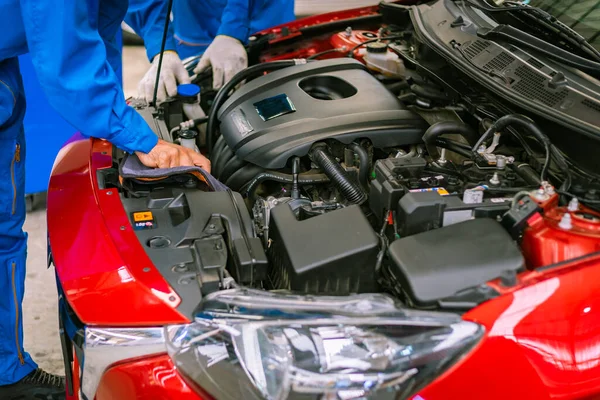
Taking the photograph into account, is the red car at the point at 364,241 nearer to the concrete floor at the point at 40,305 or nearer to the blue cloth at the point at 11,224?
the blue cloth at the point at 11,224

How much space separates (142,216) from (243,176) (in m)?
0.38

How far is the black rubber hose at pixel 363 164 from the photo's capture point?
5.30 feet

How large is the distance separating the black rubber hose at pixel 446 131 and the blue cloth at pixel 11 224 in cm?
122

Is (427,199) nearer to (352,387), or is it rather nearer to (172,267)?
(352,387)

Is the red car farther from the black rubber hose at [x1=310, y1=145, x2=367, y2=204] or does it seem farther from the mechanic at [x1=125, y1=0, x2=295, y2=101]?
the mechanic at [x1=125, y1=0, x2=295, y2=101]

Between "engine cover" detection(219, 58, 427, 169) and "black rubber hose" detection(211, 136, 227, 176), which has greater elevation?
"engine cover" detection(219, 58, 427, 169)

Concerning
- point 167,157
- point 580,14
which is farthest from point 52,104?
point 580,14

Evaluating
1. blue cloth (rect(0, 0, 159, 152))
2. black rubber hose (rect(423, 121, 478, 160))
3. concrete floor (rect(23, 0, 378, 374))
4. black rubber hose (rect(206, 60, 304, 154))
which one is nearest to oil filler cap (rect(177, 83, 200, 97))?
black rubber hose (rect(206, 60, 304, 154))

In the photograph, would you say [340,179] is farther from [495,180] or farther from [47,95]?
[47,95]

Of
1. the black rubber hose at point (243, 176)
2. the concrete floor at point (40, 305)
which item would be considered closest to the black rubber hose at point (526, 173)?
the black rubber hose at point (243, 176)

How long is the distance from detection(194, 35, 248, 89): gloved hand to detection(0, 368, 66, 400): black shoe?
1.24 meters

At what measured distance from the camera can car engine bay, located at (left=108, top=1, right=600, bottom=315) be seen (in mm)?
1237

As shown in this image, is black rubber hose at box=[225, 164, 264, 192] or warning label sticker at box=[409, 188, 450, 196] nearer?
warning label sticker at box=[409, 188, 450, 196]

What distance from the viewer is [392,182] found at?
1440 mm
